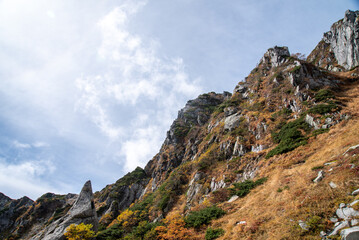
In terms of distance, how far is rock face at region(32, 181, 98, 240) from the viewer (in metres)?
22.7

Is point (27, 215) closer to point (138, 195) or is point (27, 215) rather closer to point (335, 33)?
point (138, 195)

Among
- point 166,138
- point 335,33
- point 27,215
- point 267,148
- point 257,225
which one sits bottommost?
point 257,225

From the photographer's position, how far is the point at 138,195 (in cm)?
5816

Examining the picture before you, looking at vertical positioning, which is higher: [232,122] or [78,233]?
[232,122]

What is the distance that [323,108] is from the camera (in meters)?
25.3

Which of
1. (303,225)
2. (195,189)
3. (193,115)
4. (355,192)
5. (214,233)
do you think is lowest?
(214,233)

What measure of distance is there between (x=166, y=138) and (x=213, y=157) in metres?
37.6

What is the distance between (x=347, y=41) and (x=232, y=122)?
4493 centimetres

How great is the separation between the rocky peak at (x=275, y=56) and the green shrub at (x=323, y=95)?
2199 centimetres

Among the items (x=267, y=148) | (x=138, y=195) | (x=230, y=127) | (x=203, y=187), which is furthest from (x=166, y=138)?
(x=267, y=148)

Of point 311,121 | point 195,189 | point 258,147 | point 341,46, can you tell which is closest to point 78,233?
point 195,189

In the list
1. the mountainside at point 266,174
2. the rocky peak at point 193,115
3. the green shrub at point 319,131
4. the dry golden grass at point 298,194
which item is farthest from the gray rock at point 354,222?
the rocky peak at point 193,115

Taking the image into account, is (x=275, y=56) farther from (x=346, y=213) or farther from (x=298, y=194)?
Result: (x=346, y=213)

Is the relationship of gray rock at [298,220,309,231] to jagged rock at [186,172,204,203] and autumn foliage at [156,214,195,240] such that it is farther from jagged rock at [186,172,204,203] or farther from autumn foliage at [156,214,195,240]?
jagged rock at [186,172,204,203]
